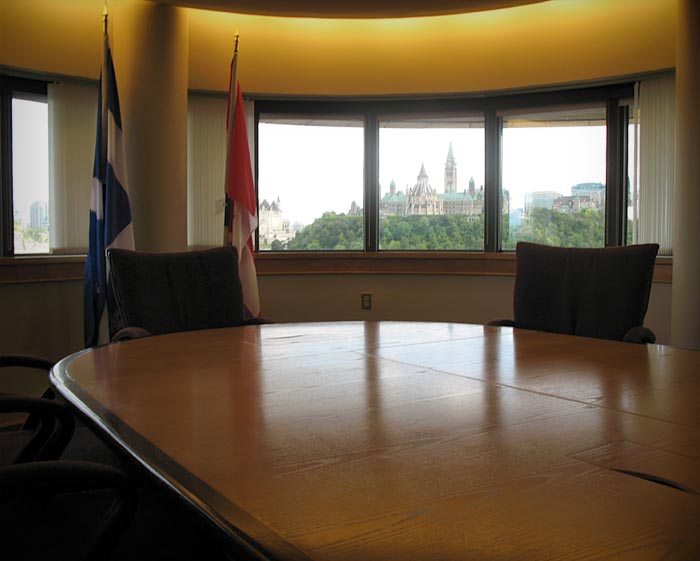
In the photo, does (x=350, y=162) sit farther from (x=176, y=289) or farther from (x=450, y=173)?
(x=176, y=289)

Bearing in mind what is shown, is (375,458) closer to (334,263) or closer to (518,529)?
(518,529)

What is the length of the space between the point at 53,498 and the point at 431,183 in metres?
4.46

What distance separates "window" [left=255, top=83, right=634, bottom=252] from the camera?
533 centimetres

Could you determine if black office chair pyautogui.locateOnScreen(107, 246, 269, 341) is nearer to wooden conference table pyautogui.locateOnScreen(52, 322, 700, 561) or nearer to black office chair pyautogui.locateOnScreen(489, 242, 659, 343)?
wooden conference table pyautogui.locateOnScreen(52, 322, 700, 561)

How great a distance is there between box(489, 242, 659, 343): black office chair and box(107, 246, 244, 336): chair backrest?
1.22 meters

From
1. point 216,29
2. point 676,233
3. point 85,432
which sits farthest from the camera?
point 216,29

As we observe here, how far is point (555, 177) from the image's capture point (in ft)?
17.4

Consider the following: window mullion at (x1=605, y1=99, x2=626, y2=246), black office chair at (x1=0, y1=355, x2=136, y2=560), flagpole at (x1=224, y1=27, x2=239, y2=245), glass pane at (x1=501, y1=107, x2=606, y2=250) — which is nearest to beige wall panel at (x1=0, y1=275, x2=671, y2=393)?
glass pane at (x1=501, y1=107, x2=606, y2=250)

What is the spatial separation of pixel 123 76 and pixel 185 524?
3.89 m

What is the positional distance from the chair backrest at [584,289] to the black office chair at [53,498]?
6.47 ft

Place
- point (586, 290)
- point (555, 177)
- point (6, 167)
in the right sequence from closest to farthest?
point (586, 290)
point (6, 167)
point (555, 177)

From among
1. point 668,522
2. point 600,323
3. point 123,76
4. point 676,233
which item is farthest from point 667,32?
point 668,522

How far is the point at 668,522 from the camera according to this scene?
847mm

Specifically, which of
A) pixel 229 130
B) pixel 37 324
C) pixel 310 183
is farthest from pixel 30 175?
pixel 310 183
